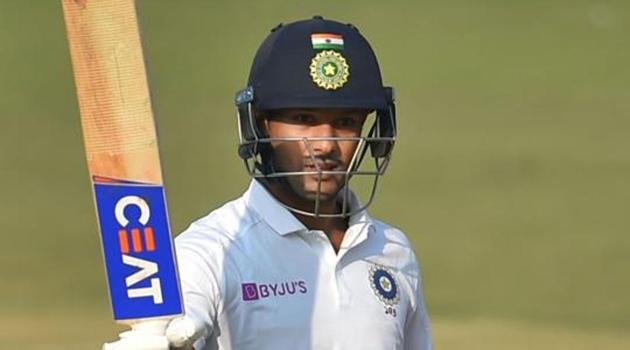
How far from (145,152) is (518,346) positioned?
4174 millimetres

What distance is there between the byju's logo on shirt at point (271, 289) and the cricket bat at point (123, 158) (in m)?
0.34

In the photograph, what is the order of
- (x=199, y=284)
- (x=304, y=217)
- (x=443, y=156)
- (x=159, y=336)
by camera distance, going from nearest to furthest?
(x=159, y=336)
(x=199, y=284)
(x=304, y=217)
(x=443, y=156)

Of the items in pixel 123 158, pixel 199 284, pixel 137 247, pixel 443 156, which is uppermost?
pixel 123 158

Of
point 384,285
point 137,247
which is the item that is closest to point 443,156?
point 384,285

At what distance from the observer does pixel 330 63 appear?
2.45 meters

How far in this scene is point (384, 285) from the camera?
254 cm

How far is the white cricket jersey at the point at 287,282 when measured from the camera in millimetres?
2295

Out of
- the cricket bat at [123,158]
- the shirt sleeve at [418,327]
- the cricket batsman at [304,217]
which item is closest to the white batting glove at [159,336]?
the cricket bat at [123,158]

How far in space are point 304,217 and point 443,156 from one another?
4.63 meters

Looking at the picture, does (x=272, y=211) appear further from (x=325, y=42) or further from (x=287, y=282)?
(x=325, y=42)

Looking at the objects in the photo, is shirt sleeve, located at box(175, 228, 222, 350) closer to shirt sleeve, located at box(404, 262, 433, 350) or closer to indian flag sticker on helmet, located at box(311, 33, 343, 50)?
indian flag sticker on helmet, located at box(311, 33, 343, 50)

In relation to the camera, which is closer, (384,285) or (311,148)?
(311,148)

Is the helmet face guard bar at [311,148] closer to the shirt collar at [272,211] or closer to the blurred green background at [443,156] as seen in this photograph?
the shirt collar at [272,211]

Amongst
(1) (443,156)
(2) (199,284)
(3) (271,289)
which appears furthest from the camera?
(1) (443,156)
